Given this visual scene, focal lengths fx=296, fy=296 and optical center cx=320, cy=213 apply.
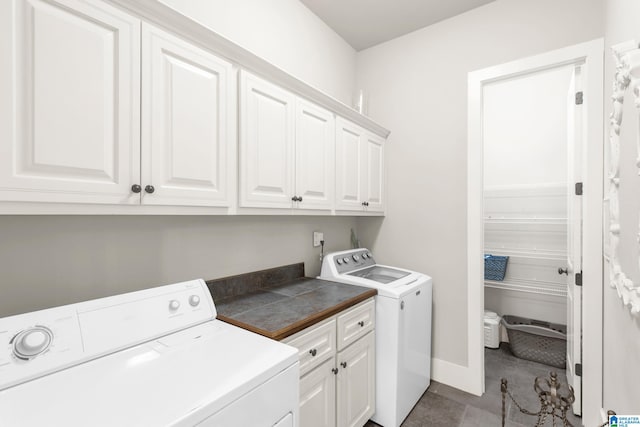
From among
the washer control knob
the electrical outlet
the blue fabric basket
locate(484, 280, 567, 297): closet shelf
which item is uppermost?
the electrical outlet

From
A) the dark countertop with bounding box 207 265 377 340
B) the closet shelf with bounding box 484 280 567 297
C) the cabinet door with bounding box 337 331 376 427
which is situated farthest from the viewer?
the closet shelf with bounding box 484 280 567 297

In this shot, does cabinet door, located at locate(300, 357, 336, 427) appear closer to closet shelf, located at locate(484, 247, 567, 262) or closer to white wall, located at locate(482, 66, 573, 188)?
closet shelf, located at locate(484, 247, 567, 262)

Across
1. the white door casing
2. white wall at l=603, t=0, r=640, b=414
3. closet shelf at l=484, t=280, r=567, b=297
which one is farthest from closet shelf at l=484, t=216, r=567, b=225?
white wall at l=603, t=0, r=640, b=414

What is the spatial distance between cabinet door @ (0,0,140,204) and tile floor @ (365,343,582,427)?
210 centimetres

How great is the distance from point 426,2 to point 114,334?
280 cm

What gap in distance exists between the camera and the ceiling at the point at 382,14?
2.25 m

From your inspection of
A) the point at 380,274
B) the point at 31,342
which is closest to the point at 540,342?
the point at 380,274

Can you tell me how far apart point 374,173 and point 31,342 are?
225 cm

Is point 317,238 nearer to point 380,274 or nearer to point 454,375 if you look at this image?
point 380,274

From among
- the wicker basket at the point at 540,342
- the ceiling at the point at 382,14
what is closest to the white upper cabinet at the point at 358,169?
the ceiling at the point at 382,14

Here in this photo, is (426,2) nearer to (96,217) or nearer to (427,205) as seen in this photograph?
(427,205)

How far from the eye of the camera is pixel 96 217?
121 centimetres

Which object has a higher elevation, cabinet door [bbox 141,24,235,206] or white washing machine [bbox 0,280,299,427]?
cabinet door [bbox 141,24,235,206]

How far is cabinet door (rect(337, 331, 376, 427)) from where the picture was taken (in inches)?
63.7
